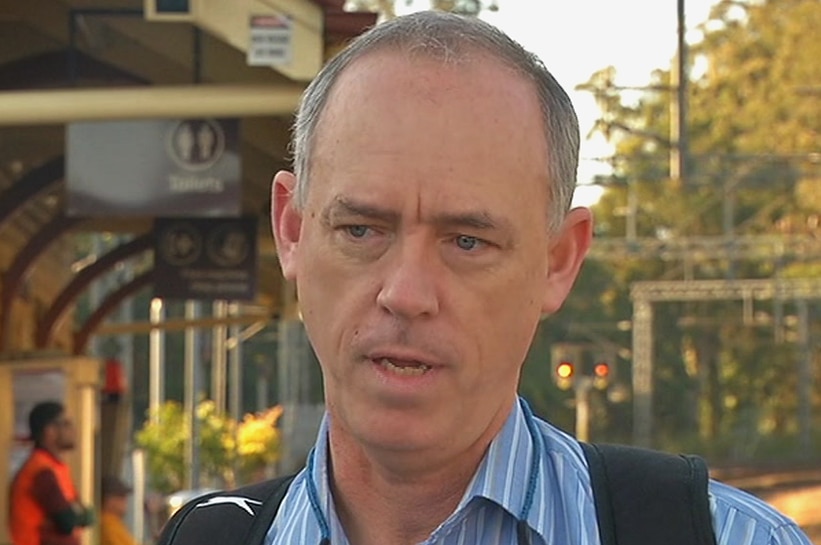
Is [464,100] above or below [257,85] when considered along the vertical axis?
below

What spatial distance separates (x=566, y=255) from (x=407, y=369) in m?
0.26

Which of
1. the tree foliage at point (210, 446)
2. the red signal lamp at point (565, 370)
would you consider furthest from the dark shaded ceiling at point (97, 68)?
the red signal lamp at point (565, 370)

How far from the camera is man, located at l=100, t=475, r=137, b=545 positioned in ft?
40.0

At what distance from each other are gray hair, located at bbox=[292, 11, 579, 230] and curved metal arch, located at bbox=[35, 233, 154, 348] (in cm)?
1054

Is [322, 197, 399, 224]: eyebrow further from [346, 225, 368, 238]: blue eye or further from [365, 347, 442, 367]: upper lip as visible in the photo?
[365, 347, 442, 367]: upper lip

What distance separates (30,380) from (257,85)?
360 centimetres

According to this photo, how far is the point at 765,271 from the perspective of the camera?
5972cm

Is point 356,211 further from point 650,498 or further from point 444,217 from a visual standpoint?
point 650,498

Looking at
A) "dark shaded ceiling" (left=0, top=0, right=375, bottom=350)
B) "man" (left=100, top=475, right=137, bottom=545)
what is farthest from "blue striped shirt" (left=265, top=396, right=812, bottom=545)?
"man" (left=100, top=475, right=137, bottom=545)

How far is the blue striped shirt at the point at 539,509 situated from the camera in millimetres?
1971

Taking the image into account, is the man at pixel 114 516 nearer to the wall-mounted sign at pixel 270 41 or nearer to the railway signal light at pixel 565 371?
the wall-mounted sign at pixel 270 41

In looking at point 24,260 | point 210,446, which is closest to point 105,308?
point 24,260

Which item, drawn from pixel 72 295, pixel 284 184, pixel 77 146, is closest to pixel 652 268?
pixel 72 295

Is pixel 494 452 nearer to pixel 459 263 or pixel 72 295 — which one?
pixel 459 263
